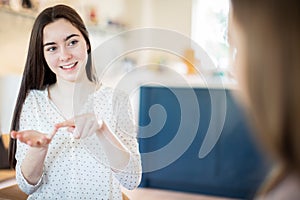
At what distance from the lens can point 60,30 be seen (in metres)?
0.71

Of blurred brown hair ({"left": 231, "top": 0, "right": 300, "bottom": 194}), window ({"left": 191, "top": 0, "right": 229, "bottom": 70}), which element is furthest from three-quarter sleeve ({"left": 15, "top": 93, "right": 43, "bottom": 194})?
blurred brown hair ({"left": 231, "top": 0, "right": 300, "bottom": 194})

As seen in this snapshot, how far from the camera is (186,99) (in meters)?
1.11

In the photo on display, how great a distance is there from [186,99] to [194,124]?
0.63 ft

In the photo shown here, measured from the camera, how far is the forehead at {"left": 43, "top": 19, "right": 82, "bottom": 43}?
0.71 m

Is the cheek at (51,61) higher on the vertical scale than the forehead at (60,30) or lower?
lower

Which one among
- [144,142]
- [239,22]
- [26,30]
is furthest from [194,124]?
[239,22]

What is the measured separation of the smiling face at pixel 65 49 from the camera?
71 centimetres

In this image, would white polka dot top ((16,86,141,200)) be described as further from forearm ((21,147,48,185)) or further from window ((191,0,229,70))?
window ((191,0,229,70))

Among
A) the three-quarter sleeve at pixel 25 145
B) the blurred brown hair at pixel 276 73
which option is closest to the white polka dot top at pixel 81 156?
the three-quarter sleeve at pixel 25 145

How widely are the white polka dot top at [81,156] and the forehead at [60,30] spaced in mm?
102

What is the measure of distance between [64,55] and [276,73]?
436mm

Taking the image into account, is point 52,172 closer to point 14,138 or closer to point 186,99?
point 14,138

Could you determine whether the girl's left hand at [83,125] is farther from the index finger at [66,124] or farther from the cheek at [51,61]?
the cheek at [51,61]

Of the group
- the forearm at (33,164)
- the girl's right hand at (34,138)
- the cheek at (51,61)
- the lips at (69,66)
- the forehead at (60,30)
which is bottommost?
the forearm at (33,164)
